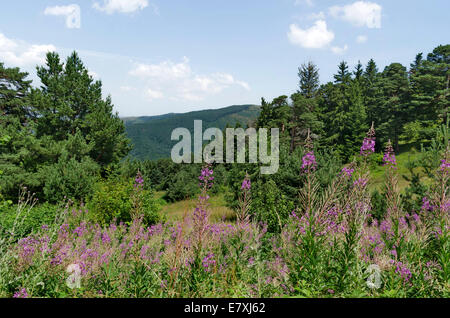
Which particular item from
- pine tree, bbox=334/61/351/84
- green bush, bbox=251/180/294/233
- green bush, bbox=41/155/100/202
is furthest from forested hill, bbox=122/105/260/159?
green bush, bbox=251/180/294/233

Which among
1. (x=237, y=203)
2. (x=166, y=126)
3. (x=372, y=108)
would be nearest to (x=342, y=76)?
(x=372, y=108)

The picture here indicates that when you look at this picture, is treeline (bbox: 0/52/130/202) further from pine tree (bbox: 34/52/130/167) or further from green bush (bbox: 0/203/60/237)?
green bush (bbox: 0/203/60/237)

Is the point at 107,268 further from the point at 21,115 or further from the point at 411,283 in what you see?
the point at 21,115

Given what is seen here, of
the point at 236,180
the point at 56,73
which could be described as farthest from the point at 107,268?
the point at 56,73

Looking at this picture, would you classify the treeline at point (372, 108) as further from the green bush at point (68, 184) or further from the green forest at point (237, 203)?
the green bush at point (68, 184)

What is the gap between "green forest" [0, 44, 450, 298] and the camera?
3.11 metres

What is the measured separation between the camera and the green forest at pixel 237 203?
3.11 metres

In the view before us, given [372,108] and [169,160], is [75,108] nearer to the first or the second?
[169,160]

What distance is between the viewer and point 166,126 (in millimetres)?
159500

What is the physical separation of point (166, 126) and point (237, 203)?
147107mm

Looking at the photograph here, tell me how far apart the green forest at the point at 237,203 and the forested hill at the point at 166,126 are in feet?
278

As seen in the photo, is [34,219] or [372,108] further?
[372,108]

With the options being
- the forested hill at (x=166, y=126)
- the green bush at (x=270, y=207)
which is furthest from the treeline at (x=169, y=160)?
the forested hill at (x=166, y=126)
